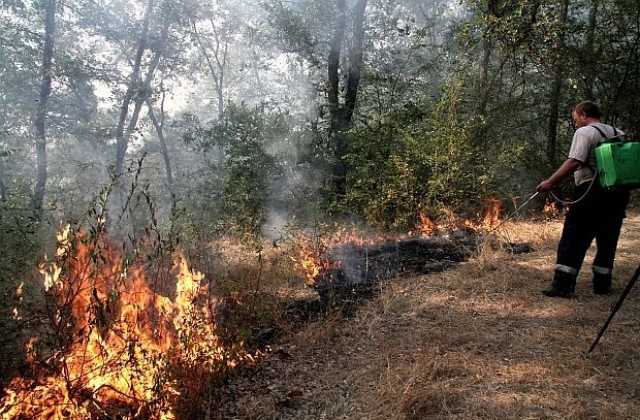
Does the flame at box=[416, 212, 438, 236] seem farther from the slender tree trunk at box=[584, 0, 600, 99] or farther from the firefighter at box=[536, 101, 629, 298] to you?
the slender tree trunk at box=[584, 0, 600, 99]

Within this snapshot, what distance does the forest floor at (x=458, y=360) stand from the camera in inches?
94.9

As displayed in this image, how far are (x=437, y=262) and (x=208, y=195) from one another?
7.22 metres

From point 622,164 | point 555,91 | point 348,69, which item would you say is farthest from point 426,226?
point 348,69

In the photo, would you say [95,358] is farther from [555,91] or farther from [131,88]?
[131,88]

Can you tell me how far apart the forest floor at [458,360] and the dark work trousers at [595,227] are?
1.19ft

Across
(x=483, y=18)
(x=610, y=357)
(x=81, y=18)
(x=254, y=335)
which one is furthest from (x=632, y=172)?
(x=81, y=18)

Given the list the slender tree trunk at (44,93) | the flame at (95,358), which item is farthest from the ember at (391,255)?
the slender tree trunk at (44,93)

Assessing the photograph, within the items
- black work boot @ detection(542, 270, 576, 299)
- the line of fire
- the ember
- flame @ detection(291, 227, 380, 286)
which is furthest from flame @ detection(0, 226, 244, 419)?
black work boot @ detection(542, 270, 576, 299)

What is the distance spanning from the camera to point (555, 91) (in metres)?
9.25

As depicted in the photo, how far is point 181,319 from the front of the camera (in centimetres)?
290

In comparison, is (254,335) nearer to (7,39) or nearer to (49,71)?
(49,71)

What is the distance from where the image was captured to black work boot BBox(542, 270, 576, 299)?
381 centimetres

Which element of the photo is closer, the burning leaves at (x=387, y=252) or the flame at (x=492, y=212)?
the burning leaves at (x=387, y=252)

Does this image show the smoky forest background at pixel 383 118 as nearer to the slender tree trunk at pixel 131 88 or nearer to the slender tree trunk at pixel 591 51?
the slender tree trunk at pixel 591 51
